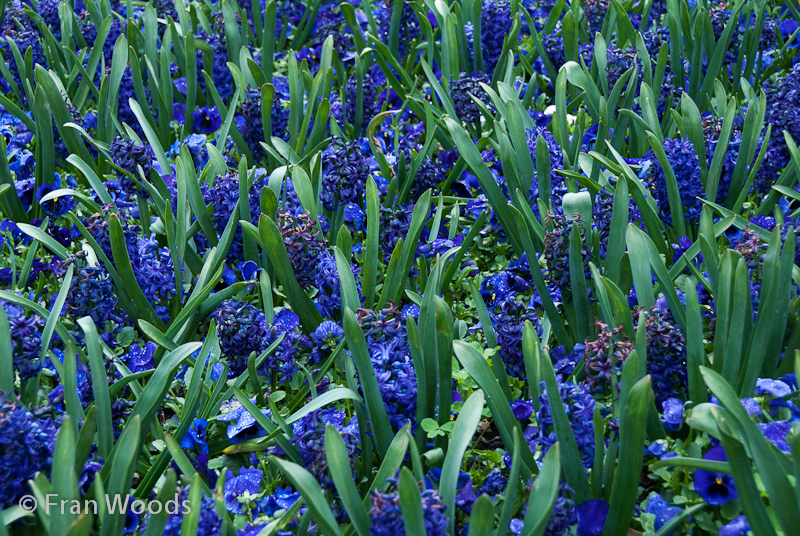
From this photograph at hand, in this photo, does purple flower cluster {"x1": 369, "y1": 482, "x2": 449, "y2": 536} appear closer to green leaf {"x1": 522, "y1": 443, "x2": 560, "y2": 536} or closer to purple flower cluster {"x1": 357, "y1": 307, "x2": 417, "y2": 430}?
green leaf {"x1": 522, "y1": 443, "x2": 560, "y2": 536}

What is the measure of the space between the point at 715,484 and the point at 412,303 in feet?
3.10

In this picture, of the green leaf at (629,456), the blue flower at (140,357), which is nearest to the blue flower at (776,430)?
the green leaf at (629,456)

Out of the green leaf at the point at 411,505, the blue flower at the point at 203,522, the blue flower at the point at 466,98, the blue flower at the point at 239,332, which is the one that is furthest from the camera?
the blue flower at the point at 466,98

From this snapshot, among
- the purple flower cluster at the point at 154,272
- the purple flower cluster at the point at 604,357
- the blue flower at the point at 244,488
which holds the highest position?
Result: the purple flower cluster at the point at 154,272

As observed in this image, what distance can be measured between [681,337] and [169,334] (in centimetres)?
123

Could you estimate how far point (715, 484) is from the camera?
4.05ft

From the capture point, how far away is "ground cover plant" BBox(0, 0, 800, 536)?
1.18m

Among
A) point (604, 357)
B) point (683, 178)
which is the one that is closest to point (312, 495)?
point (604, 357)

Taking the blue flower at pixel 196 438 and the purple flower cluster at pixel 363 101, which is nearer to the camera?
the blue flower at pixel 196 438

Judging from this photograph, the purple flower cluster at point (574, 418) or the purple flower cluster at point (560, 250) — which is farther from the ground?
the purple flower cluster at point (560, 250)

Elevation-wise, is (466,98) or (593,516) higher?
(466,98)

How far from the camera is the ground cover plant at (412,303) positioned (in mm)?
1176

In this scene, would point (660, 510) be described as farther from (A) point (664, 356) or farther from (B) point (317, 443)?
(B) point (317, 443)

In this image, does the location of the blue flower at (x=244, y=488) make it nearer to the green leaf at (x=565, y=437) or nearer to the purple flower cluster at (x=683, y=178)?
the green leaf at (x=565, y=437)
